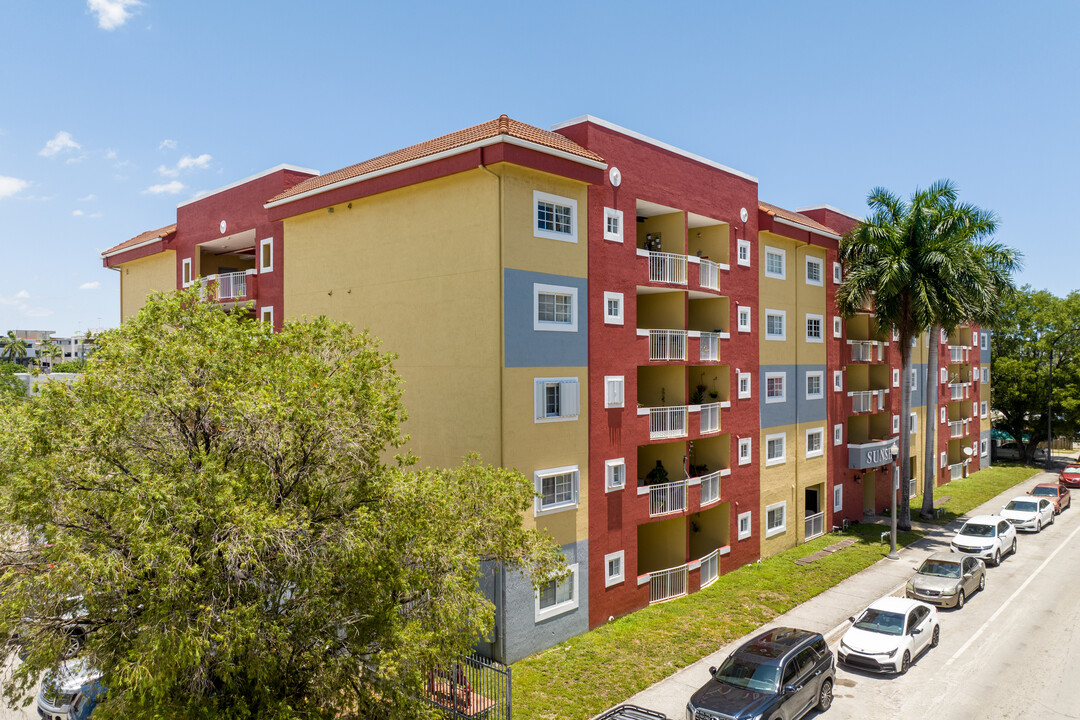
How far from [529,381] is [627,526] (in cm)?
651

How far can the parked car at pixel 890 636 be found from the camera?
60.3 feet

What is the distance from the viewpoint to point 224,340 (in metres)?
11.5

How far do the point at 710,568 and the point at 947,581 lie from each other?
8.01 m

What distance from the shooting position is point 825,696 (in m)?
16.8

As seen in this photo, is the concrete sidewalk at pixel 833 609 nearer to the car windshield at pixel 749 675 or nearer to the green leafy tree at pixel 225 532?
the car windshield at pixel 749 675

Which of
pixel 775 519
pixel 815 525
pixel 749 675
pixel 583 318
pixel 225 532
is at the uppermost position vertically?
pixel 583 318

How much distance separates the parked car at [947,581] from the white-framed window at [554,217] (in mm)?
17047

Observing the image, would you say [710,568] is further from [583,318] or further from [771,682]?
[583,318]

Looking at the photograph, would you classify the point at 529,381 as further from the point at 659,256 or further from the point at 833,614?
the point at 833,614

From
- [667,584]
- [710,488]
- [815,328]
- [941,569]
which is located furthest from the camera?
[815,328]

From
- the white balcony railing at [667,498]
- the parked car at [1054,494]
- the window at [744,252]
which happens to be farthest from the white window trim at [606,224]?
the parked car at [1054,494]

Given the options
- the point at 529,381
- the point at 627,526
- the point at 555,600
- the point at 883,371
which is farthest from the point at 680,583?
the point at 883,371

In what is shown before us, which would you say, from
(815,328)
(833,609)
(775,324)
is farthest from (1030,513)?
(833,609)

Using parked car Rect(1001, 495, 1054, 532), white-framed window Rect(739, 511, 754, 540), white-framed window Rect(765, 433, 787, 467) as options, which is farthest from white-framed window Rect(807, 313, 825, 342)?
parked car Rect(1001, 495, 1054, 532)
